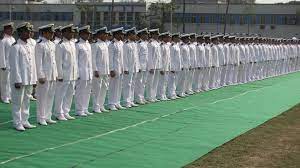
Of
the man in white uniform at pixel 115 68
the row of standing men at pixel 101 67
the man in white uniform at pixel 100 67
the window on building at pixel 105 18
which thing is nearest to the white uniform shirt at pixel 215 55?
the row of standing men at pixel 101 67

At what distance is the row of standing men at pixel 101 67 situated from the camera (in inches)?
387

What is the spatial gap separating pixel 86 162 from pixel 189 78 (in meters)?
9.91

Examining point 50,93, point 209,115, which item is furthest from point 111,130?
point 209,115

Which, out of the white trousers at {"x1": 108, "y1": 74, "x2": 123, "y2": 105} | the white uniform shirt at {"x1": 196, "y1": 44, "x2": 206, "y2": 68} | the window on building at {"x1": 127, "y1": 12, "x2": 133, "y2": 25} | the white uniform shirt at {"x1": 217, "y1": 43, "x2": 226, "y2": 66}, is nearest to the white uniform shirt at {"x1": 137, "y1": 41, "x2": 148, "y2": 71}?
the white trousers at {"x1": 108, "y1": 74, "x2": 123, "y2": 105}

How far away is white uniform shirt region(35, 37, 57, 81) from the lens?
33.4 feet

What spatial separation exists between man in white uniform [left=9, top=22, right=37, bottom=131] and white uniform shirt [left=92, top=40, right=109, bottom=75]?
8.19 ft

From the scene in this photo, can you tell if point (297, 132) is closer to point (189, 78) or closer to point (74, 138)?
point (74, 138)

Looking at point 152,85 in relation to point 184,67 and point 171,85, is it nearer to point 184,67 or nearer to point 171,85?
point 171,85

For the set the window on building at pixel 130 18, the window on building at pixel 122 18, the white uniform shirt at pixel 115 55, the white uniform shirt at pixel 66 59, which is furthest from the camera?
the window on building at pixel 122 18

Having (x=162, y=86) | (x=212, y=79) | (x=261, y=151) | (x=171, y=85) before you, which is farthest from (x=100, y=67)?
(x=212, y=79)

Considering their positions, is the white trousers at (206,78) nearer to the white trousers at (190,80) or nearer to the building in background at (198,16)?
the white trousers at (190,80)

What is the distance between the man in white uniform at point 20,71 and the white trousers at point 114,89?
3.27m

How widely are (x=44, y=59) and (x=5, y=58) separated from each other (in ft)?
11.1

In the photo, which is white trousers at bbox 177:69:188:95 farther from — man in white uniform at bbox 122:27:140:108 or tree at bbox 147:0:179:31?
tree at bbox 147:0:179:31
